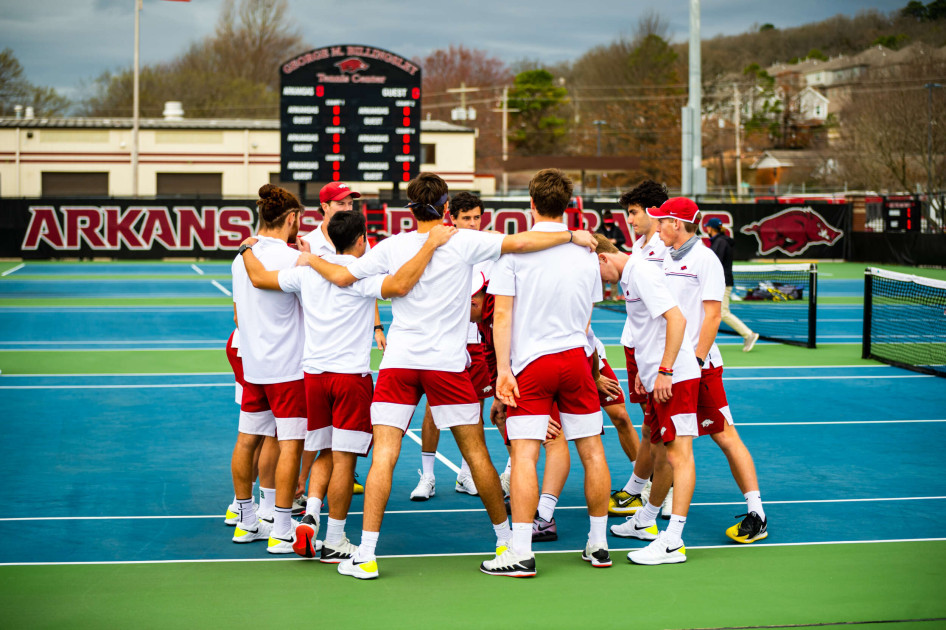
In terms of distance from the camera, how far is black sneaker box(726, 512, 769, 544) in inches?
251

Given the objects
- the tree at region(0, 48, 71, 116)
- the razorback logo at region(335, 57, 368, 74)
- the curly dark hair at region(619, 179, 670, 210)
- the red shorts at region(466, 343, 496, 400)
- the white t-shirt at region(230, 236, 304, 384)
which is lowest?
the red shorts at region(466, 343, 496, 400)

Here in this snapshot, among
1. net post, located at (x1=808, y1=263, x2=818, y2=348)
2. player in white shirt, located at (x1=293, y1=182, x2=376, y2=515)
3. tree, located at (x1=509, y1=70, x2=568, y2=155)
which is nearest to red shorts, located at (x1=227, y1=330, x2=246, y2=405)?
player in white shirt, located at (x1=293, y1=182, x2=376, y2=515)

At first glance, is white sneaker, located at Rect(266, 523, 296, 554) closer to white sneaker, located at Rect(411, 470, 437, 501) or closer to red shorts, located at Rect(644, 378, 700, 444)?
white sneaker, located at Rect(411, 470, 437, 501)

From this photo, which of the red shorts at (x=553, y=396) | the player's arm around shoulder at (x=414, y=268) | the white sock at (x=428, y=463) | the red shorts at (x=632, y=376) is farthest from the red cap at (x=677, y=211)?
the white sock at (x=428, y=463)

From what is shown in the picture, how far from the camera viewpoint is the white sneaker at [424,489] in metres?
7.53

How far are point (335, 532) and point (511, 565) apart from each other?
1.08 meters

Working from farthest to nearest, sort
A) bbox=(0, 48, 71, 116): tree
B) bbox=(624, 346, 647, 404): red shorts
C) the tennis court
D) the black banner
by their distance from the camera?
bbox=(0, 48, 71, 116): tree, the black banner, bbox=(624, 346, 647, 404): red shorts, the tennis court

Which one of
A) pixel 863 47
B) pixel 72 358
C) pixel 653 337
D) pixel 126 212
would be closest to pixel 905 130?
pixel 126 212

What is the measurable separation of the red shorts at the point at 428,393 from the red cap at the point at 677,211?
5.37 ft

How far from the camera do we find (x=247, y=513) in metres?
6.37

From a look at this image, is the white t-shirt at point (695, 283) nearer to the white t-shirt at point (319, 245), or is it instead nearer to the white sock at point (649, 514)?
the white sock at point (649, 514)

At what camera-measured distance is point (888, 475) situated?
8.17m

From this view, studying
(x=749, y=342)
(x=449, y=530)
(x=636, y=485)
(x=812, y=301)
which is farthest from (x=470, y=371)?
(x=812, y=301)

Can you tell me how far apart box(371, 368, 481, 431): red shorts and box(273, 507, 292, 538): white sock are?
3.07ft
